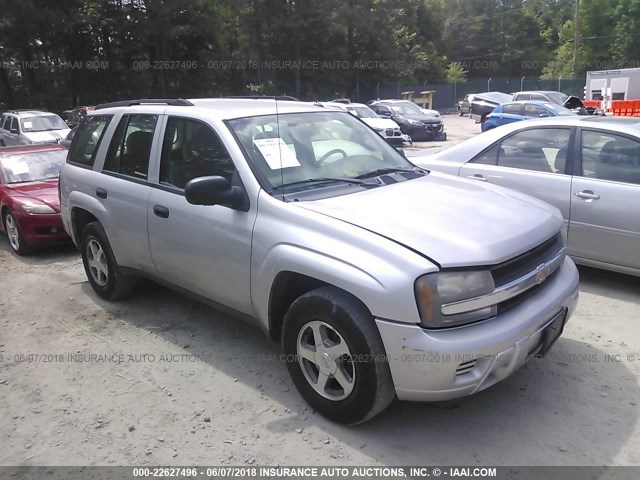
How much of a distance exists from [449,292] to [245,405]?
1521 millimetres

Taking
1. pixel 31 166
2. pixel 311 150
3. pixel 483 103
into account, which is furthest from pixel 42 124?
pixel 483 103

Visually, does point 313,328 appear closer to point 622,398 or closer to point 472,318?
point 472,318

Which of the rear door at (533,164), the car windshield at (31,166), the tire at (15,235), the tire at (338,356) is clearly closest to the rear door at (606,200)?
the rear door at (533,164)

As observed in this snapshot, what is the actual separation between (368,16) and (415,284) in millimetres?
44662

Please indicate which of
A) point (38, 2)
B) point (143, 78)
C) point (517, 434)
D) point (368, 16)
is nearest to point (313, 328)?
point (517, 434)

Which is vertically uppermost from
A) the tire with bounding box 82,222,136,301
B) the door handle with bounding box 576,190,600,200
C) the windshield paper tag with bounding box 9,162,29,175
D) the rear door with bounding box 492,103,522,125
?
the rear door with bounding box 492,103,522,125

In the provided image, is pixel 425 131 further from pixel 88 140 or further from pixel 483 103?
pixel 88 140

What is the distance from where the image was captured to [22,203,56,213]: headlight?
6.94 metres

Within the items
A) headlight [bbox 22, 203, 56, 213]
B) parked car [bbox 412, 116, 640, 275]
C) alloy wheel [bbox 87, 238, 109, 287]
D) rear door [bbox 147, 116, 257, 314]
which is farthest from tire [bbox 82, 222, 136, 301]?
parked car [bbox 412, 116, 640, 275]

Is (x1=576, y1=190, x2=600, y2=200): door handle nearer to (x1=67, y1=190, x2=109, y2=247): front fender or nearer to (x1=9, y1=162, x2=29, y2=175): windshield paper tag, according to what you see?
(x1=67, y1=190, x2=109, y2=247): front fender

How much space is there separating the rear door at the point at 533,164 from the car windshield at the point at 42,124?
1521 centimetres

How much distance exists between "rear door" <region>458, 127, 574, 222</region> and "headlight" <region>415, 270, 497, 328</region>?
268cm

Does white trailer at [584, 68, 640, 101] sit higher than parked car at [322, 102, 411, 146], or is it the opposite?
white trailer at [584, 68, 640, 101]

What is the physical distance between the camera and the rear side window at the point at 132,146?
14.4ft
